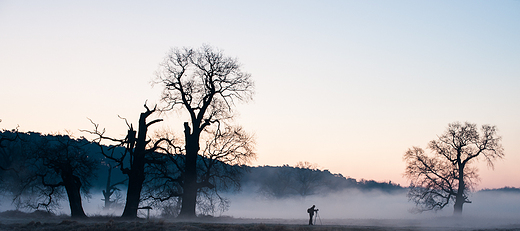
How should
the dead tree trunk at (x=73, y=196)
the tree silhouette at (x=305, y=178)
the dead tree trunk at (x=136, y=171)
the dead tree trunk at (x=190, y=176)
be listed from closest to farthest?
the dead tree trunk at (x=73, y=196) < the dead tree trunk at (x=136, y=171) < the dead tree trunk at (x=190, y=176) < the tree silhouette at (x=305, y=178)

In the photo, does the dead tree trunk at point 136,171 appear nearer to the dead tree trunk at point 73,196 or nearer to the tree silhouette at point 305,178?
the dead tree trunk at point 73,196

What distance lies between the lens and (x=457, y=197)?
131 feet

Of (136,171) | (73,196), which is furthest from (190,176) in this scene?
(73,196)

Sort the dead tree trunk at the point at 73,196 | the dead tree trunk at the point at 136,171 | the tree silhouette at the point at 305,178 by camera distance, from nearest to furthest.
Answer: the dead tree trunk at the point at 73,196
the dead tree trunk at the point at 136,171
the tree silhouette at the point at 305,178

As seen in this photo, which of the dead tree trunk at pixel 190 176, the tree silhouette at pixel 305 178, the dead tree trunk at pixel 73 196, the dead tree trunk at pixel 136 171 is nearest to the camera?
the dead tree trunk at pixel 73 196

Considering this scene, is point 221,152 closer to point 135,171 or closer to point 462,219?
point 135,171

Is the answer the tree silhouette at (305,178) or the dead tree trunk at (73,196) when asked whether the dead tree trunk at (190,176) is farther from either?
the tree silhouette at (305,178)

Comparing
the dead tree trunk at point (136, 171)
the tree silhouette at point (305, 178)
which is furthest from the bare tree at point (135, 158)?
Result: the tree silhouette at point (305, 178)

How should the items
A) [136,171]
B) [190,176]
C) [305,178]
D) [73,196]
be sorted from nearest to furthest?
[73,196] < [136,171] < [190,176] < [305,178]

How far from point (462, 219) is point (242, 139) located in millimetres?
25961

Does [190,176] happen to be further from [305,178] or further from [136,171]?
[305,178]

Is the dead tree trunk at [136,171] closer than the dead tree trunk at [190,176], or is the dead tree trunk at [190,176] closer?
the dead tree trunk at [136,171]

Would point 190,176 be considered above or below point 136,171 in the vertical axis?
below

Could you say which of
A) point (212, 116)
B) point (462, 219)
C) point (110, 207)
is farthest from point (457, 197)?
point (110, 207)
